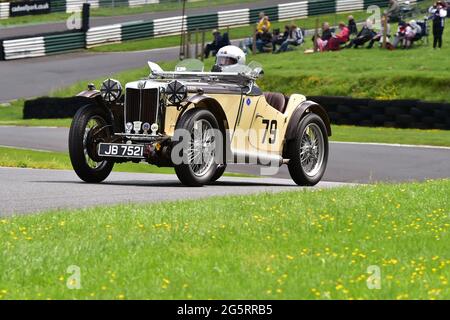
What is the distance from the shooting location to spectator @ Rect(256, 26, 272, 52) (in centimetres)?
3597

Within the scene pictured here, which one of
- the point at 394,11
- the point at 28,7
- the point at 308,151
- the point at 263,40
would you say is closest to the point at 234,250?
the point at 308,151

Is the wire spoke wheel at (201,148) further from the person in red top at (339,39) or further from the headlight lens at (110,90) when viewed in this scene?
the person in red top at (339,39)

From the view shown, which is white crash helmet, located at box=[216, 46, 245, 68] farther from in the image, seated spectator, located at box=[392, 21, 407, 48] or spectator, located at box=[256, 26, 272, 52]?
spectator, located at box=[256, 26, 272, 52]

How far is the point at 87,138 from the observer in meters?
12.3

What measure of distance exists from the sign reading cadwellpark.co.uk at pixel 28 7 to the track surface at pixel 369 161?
25669mm

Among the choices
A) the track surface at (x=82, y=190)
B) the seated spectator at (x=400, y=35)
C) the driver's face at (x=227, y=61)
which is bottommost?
the track surface at (x=82, y=190)

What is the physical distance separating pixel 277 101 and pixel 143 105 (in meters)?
2.03

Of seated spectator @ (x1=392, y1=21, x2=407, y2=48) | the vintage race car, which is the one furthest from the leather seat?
seated spectator @ (x1=392, y1=21, x2=407, y2=48)

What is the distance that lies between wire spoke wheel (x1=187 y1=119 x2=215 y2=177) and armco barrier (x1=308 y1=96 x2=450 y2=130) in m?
12.9

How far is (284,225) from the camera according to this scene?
8258 millimetres

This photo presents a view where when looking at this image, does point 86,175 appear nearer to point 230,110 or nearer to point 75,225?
point 230,110

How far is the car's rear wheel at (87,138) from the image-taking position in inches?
478

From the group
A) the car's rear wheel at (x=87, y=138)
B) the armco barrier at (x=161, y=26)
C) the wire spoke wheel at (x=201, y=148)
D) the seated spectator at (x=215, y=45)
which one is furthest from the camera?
the armco barrier at (x=161, y=26)

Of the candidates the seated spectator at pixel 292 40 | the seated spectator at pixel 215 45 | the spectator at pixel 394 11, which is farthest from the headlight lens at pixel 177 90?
the spectator at pixel 394 11
